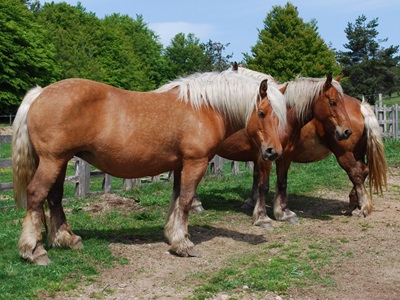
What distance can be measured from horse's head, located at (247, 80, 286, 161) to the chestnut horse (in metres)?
1.86

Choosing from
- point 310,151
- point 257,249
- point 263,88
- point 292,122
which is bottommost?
point 257,249

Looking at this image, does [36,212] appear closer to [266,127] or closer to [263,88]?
[266,127]

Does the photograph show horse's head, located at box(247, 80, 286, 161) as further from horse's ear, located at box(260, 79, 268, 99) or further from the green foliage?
the green foliage

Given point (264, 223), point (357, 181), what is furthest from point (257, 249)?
point (357, 181)

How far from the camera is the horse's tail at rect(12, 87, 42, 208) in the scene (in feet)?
16.7

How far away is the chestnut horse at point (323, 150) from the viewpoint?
7.36 m

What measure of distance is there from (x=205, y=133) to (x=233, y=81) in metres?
0.75

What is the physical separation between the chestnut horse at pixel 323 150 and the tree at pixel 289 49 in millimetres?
29336

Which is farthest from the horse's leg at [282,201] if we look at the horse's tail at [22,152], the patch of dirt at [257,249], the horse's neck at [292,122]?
the horse's tail at [22,152]

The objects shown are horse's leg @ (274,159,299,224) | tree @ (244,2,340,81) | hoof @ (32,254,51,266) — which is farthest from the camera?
tree @ (244,2,340,81)

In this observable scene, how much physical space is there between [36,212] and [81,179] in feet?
14.4

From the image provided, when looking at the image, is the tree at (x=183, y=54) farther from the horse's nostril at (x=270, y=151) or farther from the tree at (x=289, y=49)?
the horse's nostril at (x=270, y=151)

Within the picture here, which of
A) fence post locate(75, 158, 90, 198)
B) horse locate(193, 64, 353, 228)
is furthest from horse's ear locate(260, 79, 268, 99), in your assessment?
fence post locate(75, 158, 90, 198)

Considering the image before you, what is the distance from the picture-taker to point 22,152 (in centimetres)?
510
